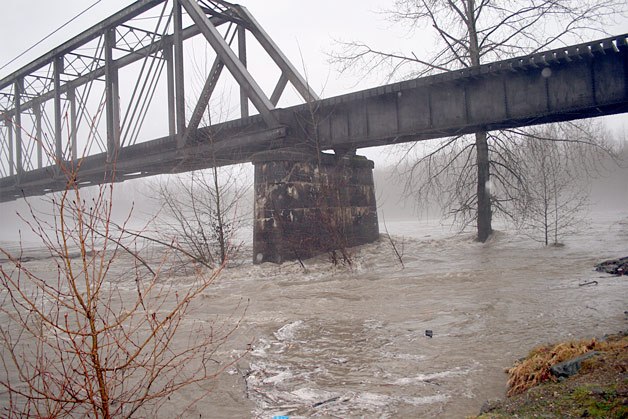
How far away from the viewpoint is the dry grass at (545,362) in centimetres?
448

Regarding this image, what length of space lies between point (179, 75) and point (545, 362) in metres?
18.8

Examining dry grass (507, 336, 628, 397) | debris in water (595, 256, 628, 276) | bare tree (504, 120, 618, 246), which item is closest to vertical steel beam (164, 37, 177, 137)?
bare tree (504, 120, 618, 246)

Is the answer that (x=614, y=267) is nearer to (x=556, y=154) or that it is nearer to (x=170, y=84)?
(x=556, y=154)

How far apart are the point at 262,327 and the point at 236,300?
2992 mm

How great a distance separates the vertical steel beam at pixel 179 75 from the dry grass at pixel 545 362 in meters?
17.2

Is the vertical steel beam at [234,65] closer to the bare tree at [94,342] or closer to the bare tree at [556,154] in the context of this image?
the bare tree at [94,342]

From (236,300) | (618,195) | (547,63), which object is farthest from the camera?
(618,195)

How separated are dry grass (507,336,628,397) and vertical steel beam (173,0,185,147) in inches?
677

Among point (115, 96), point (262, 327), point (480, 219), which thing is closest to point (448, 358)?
point (262, 327)

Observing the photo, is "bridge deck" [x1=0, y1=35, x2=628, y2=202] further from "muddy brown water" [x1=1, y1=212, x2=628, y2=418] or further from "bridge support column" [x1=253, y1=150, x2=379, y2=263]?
"muddy brown water" [x1=1, y1=212, x2=628, y2=418]

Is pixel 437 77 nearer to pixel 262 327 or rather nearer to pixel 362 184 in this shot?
pixel 362 184

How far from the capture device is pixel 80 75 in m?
31.1

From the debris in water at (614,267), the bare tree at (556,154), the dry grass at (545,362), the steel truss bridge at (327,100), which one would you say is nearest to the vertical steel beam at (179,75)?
the steel truss bridge at (327,100)

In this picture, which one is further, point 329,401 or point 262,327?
point 262,327
